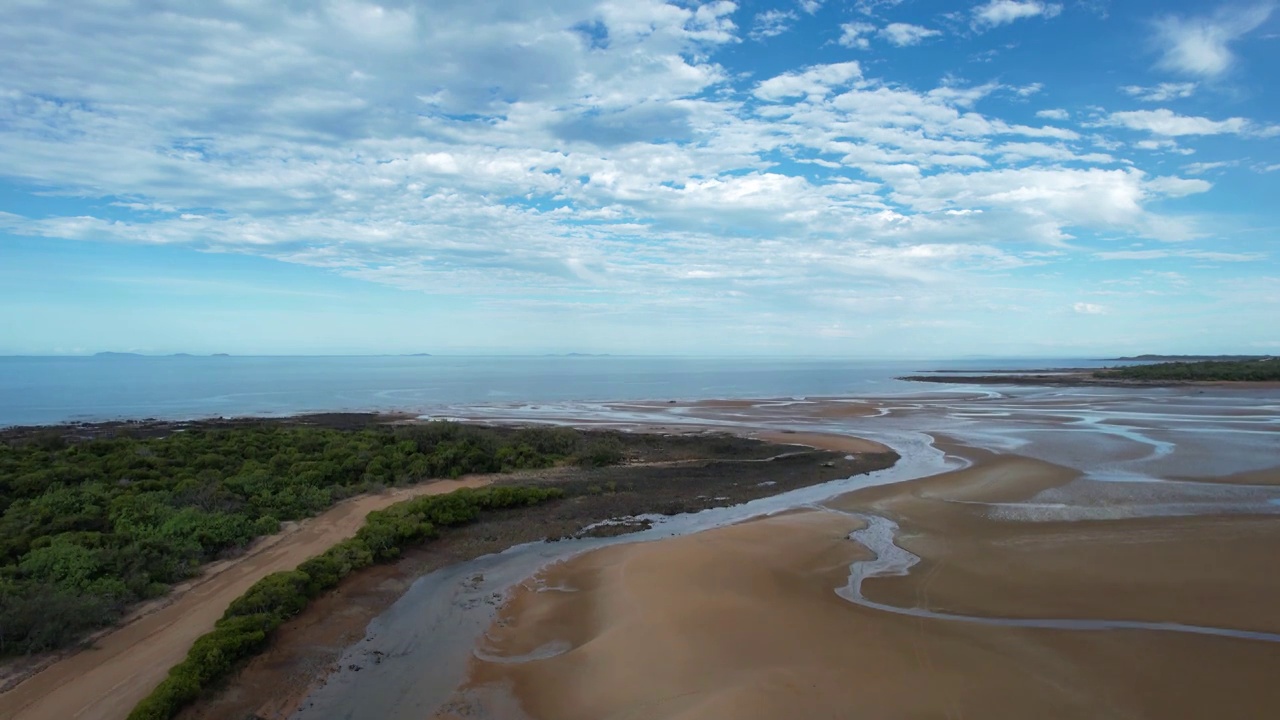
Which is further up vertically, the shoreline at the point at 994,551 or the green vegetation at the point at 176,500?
the green vegetation at the point at 176,500

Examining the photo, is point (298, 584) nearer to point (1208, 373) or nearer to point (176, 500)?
point (176, 500)

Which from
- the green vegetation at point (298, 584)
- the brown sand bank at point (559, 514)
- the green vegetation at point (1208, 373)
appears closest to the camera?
the green vegetation at point (298, 584)

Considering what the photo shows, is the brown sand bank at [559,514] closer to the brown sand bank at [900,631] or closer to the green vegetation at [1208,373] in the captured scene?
the brown sand bank at [900,631]

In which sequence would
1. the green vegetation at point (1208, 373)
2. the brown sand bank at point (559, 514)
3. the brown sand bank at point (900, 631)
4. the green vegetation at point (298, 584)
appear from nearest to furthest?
the brown sand bank at point (900, 631) < the green vegetation at point (298, 584) < the brown sand bank at point (559, 514) < the green vegetation at point (1208, 373)

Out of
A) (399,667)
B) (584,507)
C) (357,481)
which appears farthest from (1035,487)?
(357,481)

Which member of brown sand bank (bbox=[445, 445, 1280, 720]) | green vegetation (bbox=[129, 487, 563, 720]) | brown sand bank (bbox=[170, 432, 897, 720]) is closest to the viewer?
brown sand bank (bbox=[445, 445, 1280, 720])

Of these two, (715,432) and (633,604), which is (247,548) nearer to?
(633,604)

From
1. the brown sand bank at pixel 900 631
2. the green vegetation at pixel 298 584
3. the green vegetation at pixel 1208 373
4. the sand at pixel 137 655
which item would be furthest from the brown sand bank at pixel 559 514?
the green vegetation at pixel 1208 373

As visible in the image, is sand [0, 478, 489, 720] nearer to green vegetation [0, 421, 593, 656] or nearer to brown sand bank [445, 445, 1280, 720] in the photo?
green vegetation [0, 421, 593, 656]

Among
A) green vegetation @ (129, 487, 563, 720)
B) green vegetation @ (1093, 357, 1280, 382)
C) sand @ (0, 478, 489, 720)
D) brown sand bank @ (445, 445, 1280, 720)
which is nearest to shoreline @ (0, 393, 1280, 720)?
brown sand bank @ (445, 445, 1280, 720)
